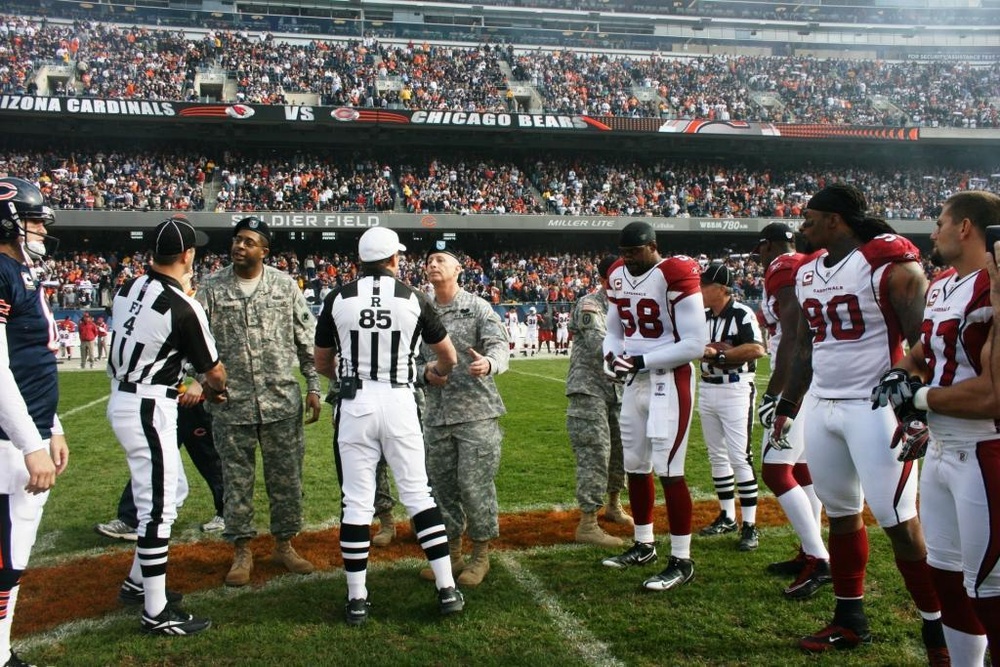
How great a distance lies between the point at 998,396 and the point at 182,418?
18.5ft

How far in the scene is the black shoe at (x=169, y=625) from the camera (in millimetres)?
4062

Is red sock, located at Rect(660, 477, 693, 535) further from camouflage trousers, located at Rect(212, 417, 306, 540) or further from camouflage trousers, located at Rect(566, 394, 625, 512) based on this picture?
camouflage trousers, located at Rect(212, 417, 306, 540)

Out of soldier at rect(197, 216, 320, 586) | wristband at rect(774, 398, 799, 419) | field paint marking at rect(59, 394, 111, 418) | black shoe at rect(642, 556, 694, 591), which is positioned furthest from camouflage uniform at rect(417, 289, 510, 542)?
field paint marking at rect(59, 394, 111, 418)

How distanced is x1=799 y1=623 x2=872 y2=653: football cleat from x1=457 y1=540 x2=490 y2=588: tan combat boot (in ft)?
6.49

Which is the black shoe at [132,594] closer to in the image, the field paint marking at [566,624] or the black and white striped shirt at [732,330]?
the field paint marking at [566,624]

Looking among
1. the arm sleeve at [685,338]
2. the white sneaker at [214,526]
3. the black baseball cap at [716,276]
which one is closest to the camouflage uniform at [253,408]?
the white sneaker at [214,526]

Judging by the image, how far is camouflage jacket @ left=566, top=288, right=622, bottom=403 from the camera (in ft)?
19.7

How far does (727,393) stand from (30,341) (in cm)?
472

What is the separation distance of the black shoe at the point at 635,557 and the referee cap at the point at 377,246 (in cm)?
260

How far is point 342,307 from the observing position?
427cm

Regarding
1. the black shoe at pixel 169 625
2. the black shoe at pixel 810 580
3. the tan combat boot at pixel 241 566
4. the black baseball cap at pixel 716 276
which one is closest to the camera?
the black shoe at pixel 169 625

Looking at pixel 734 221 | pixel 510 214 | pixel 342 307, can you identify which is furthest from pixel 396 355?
pixel 734 221

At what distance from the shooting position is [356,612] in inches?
164

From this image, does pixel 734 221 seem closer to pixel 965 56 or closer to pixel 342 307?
pixel 965 56
